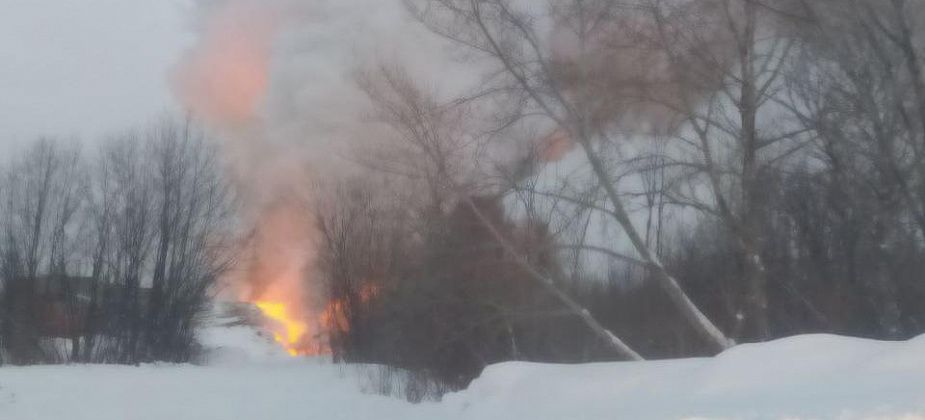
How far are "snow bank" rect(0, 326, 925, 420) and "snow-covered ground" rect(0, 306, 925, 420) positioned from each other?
0.05ft

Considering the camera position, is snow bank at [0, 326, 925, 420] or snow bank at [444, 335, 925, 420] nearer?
snow bank at [444, 335, 925, 420]

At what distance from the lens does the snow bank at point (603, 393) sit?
835cm

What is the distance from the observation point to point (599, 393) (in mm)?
11180

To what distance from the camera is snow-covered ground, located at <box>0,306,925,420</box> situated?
8.37m

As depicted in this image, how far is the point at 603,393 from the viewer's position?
36.6 ft

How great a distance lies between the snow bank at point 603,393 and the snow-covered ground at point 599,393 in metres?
0.02

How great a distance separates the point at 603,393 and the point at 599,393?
0.18ft

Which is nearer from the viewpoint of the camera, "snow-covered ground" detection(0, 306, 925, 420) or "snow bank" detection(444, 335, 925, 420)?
"snow bank" detection(444, 335, 925, 420)

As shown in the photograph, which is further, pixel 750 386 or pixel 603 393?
pixel 603 393

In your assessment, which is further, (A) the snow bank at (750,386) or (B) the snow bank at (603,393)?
(B) the snow bank at (603,393)

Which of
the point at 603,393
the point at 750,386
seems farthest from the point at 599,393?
the point at 750,386

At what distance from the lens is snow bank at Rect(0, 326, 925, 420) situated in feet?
27.4

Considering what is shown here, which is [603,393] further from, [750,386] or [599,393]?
[750,386]

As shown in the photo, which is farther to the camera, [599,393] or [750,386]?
[599,393]
